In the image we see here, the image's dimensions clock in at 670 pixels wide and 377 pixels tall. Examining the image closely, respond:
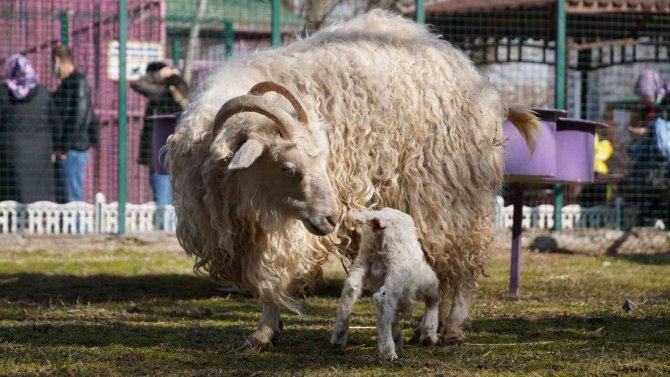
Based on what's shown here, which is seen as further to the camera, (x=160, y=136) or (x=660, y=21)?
(x=660, y=21)

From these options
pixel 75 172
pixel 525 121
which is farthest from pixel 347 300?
pixel 75 172

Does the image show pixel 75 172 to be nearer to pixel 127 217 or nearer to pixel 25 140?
pixel 25 140

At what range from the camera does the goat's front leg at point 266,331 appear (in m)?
5.50

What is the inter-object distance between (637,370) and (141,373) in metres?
2.06

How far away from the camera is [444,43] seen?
6625 mm

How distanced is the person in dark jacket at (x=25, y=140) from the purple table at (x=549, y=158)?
5624 millimetres

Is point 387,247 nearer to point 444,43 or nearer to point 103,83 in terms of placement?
point 444,43

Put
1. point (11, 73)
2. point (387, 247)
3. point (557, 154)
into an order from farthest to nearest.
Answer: point (11, 73) < point (557, 154) < point (387, 247)

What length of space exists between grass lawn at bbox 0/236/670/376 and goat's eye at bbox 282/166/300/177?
0.85m

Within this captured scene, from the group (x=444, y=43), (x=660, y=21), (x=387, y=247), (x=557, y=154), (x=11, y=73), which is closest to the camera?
(x=387, y=247)

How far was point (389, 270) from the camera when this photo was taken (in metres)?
5.33

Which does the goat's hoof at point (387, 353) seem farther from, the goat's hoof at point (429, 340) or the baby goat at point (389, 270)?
the goat's hoof at point (429, 340)

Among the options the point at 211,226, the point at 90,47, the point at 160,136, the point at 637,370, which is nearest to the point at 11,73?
the point at 90,47

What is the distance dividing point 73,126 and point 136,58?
1108mm
